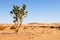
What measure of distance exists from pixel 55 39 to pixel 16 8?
43.7ft

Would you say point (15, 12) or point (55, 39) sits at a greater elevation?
point (15, 12)

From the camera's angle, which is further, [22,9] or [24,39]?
[22,9]

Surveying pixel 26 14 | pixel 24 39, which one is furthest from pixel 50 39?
pixel 26 14

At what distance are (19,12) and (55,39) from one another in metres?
12.7

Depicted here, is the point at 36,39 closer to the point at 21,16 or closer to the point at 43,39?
the point at 43,39

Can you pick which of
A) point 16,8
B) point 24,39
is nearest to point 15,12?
point 16,8

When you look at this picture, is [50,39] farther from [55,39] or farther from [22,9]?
[22,9]

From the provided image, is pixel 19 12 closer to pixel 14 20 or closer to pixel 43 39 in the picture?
pixel 14 20

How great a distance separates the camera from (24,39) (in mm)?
23234

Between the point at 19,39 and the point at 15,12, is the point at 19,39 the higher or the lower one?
the lower one

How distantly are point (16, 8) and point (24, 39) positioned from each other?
495 inches

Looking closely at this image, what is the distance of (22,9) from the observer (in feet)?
112

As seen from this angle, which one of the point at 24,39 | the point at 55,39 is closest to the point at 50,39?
the point at 55,39

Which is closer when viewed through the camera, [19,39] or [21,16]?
[19,39]
